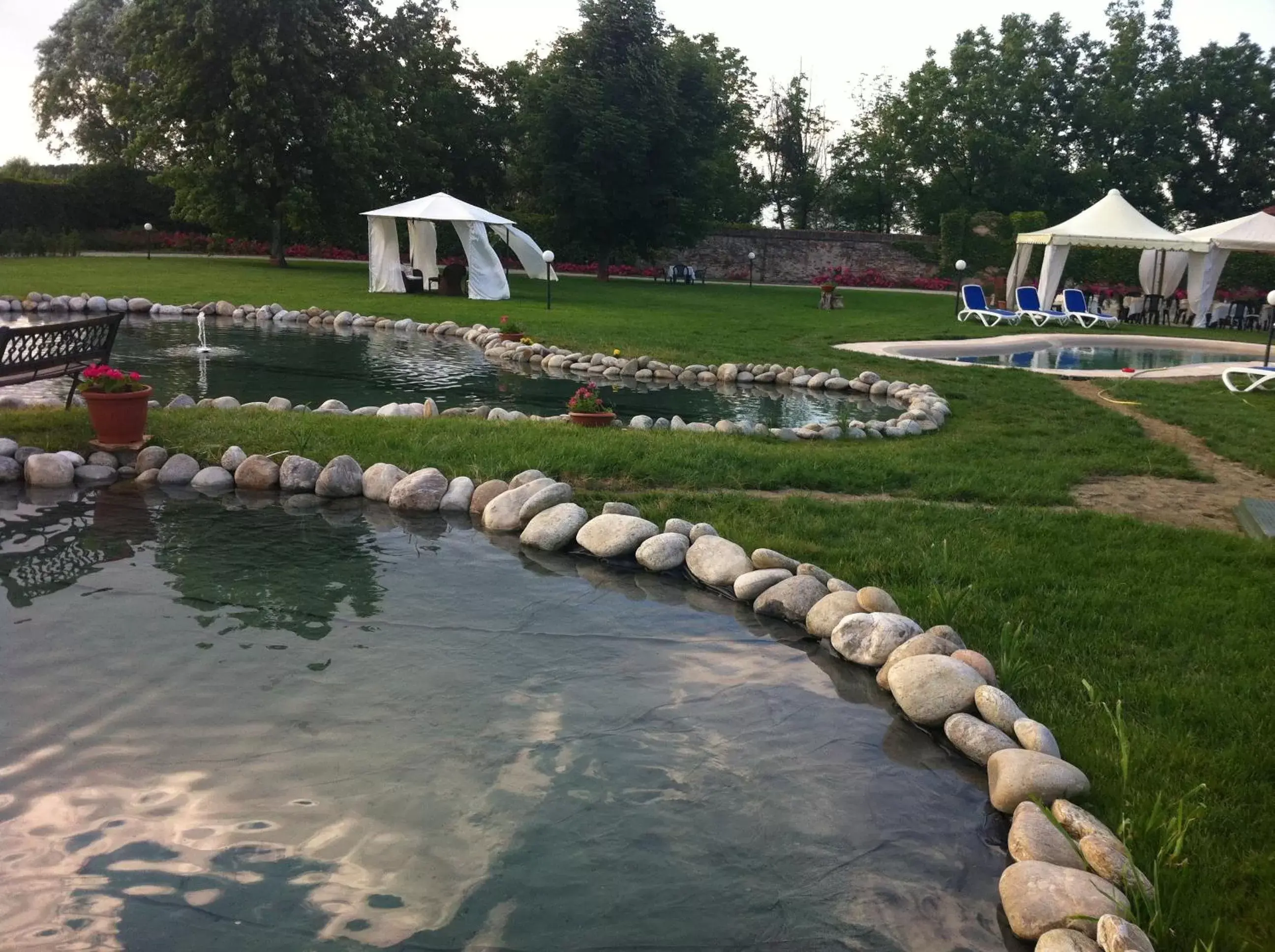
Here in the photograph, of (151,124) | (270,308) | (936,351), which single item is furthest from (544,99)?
(936,351)

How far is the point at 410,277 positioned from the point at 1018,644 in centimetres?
2128

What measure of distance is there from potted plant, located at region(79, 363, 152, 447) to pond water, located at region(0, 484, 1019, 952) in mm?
1664

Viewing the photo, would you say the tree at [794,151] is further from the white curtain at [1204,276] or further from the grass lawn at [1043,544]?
the grass lawn at [1043,544]

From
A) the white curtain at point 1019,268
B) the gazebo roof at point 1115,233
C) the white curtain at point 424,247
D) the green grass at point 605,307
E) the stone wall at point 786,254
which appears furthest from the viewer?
the stone wall at point 786,254

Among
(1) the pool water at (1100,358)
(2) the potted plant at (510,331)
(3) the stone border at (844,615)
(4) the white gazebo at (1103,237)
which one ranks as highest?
(4) the white gazebo at (1103,237)

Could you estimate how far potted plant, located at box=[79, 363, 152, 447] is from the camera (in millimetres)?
6484

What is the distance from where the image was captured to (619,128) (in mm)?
27578

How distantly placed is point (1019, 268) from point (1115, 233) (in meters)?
2.75

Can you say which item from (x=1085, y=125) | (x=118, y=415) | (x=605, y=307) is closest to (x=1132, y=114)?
(x=1085, y=125)

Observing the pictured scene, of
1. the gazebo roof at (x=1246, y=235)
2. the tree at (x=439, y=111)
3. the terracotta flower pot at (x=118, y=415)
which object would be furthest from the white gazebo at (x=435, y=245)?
the terracotta flower pot at (x=118, y=415)

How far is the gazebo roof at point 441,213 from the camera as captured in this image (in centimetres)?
2167

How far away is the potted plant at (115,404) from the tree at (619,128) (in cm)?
2268

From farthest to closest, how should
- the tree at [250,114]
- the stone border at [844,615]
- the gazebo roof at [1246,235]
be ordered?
the tree at [250,114]
the gazebo roof at [1246,235]
the stone border at [844,615]

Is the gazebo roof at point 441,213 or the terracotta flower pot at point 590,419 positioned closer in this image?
the terracotta flower pot at point 590,419
